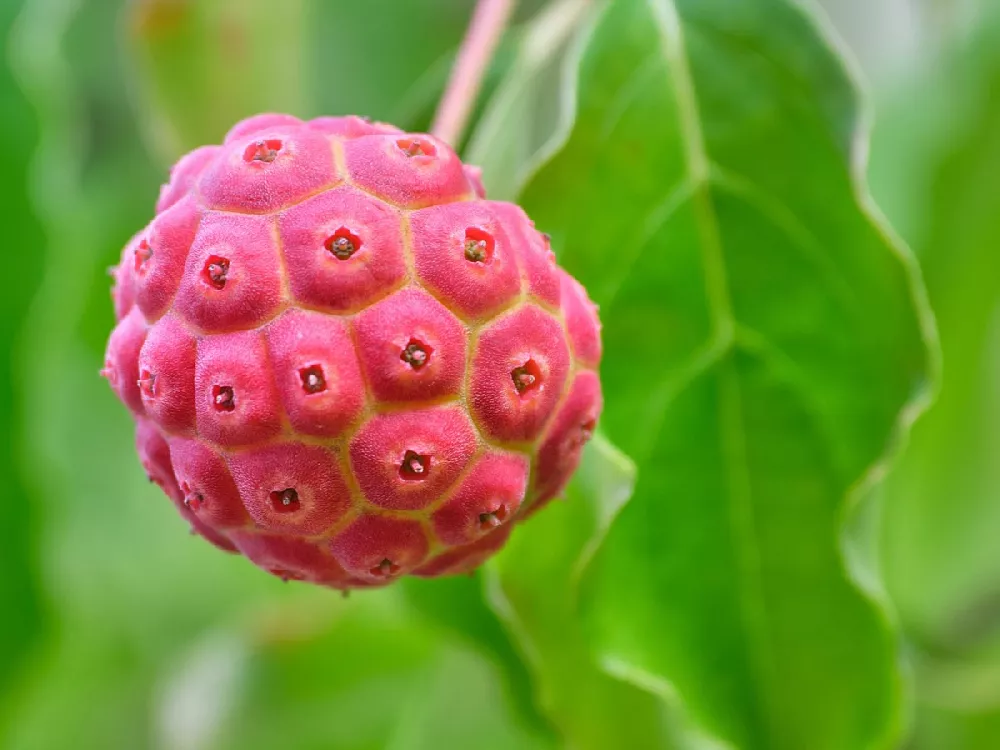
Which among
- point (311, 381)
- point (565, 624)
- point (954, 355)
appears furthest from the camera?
point (954, 355)

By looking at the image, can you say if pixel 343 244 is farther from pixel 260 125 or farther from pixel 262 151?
pixel 260 125

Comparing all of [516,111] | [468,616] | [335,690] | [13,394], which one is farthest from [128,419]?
[516,111]

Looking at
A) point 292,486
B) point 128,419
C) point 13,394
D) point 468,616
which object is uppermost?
point 292,486

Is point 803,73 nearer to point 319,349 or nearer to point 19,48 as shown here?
point 319,349

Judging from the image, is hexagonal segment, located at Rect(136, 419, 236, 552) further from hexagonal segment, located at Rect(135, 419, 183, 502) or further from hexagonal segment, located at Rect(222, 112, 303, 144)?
hexagonal segment, located at Rect(222, 112, 303, 144)

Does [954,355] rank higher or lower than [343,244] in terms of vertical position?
lower

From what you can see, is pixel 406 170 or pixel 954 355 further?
pixel 954 355

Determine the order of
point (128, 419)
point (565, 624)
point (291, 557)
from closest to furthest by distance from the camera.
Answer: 1. point (291, 557)
2. point (565, 624)
3. point (128, 419)

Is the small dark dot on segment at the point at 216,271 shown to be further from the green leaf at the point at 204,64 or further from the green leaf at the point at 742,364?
the green leaf at the point at 204,64

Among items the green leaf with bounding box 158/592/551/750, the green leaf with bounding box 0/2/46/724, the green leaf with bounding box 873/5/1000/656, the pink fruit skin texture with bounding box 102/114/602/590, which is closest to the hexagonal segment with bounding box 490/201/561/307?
the pink fruit skin texture with bounding box 102/114/602/590
